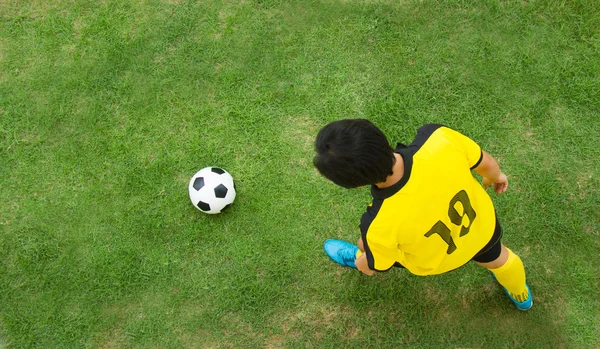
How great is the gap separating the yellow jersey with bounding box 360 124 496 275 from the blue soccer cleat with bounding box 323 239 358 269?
2.65 ft

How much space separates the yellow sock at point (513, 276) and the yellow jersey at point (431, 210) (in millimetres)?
458

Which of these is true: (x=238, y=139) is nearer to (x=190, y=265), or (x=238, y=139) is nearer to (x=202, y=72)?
(x=202, y=72)

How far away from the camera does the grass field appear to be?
312 cm

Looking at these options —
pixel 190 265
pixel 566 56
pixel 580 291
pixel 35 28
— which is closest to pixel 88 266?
pixel 190 265

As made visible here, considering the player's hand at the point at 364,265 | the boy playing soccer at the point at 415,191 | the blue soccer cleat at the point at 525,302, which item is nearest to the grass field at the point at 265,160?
the blue soccer cleat at the point at 525,302

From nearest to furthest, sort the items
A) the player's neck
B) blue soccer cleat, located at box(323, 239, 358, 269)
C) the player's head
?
the player's head < the player's neck < blue soccer cleat, located at box(323, 239, 358, 269)

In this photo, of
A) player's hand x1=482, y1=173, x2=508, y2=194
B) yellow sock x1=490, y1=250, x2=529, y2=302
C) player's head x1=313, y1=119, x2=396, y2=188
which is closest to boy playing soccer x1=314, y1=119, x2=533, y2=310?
player's head x1=313, y1=119, x2=396, y2=188

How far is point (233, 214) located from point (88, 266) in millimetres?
1024

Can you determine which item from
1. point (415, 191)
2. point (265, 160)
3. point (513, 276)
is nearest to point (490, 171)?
point (415, 191)

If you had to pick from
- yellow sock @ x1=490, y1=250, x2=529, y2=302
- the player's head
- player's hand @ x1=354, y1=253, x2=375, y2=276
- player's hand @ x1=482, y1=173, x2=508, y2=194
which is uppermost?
the player's head

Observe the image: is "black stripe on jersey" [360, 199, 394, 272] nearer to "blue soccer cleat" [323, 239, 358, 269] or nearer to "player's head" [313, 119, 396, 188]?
"player's head" [313, 119, 396, 188]

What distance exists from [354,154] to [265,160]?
1687mm

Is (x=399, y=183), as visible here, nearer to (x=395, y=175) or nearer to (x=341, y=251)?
(x=395, y=175)

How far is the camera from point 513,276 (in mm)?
2699
